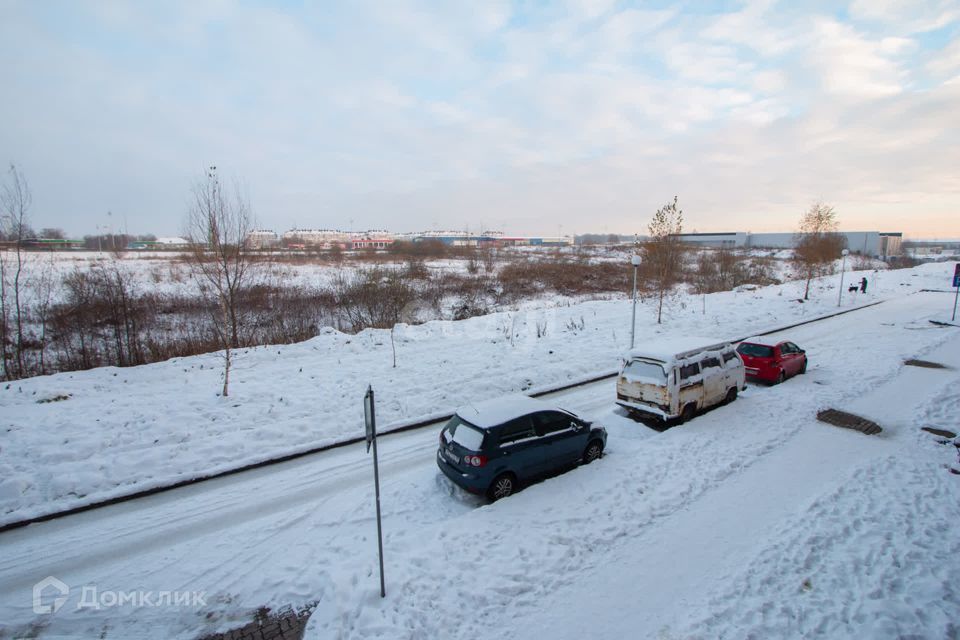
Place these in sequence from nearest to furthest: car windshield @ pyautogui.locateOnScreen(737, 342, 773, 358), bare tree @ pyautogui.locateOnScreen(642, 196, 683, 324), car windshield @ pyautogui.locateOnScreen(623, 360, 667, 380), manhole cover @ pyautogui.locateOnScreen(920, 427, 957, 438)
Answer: manhole cover @ pyautogui.locateOnScreen(920, 427, 957, 438) → car windshield @ pyautogui.locateOnScreen(623, 360, 667, 380) → car windshield @ pyautogui.locateOnScreen(737, 342, 773, 358) → bare tree @ pyautogui.locateOnScreen(642, 196, 683, 324)

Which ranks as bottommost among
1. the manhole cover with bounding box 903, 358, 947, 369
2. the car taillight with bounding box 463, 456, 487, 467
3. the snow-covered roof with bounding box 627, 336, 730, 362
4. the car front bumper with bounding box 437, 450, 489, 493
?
the manhole cover with bounding box 903, 358, 947, 369

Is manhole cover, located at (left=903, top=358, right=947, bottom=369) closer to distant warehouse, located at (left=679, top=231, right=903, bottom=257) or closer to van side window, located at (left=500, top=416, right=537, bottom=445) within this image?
van side window, located at (left=500, top=416, right=537, bottom=445)

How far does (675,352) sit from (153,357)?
1850 cm

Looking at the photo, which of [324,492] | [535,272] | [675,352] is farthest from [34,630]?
[535,272]

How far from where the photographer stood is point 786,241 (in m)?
115

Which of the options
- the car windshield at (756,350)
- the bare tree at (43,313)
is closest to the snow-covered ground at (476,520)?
the car windshield at (756,350)

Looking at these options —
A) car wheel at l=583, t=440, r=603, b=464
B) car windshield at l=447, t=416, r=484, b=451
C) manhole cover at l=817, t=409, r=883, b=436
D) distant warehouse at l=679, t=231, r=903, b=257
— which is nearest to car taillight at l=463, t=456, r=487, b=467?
car windshield at l=447, t=416, r=484, b=451

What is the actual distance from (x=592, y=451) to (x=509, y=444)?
226 cm

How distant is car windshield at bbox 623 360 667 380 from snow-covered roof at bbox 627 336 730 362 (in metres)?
0.17

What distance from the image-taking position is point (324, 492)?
806cm

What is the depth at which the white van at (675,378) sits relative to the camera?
33.8 ft

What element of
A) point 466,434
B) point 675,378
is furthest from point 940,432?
point 466,434

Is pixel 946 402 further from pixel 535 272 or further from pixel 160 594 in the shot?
pixel 535 272

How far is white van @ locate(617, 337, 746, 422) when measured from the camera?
10.3m
